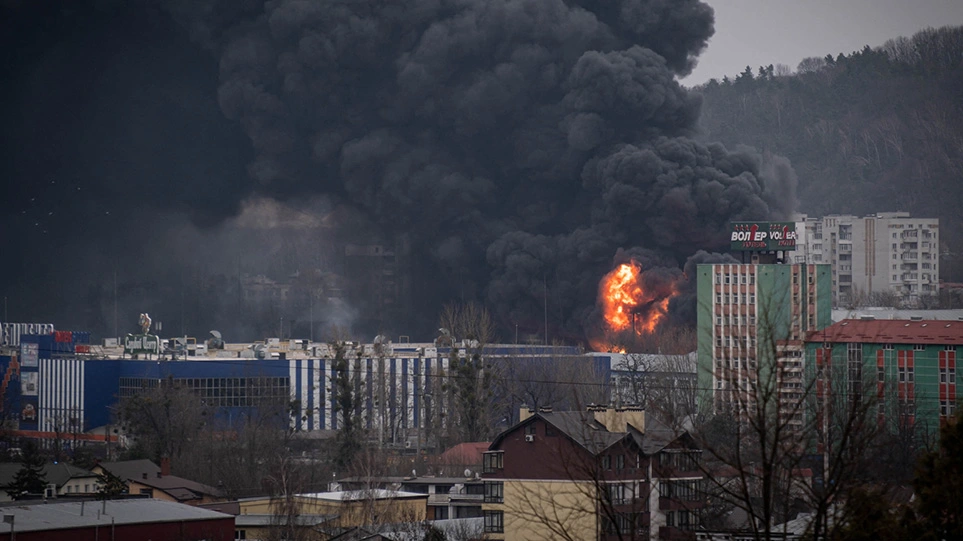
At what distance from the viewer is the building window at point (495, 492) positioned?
105 feet

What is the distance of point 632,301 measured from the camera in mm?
Answer: 81000

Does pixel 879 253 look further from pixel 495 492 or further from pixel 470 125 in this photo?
pixel 495 492

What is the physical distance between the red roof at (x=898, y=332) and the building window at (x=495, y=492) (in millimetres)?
24534

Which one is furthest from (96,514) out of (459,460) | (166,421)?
(166,421)

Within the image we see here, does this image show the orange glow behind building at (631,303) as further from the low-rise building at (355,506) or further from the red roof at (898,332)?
the low-rise building at (355,506)

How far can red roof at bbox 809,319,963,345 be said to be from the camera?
5578 centimetres

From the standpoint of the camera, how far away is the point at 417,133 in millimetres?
98750

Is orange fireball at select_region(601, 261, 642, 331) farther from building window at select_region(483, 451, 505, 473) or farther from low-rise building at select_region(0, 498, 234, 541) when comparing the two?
building window at select_region(483, 451, 505, 473)

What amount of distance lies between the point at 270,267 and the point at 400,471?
82876 millimetres

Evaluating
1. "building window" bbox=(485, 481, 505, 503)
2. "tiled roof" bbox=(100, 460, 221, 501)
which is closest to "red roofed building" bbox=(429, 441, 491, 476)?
"tiled roof" bbox=(100, 460, 221, 501)


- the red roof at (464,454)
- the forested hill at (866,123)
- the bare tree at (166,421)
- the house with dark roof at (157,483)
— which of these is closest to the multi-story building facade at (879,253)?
the forested hill at (866,123)

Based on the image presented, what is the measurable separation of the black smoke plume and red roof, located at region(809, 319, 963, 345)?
25.3m

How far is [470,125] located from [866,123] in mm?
80540

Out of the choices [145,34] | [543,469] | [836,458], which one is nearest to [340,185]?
[145,34]
